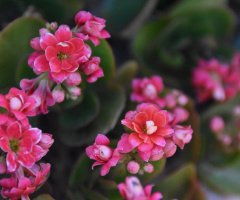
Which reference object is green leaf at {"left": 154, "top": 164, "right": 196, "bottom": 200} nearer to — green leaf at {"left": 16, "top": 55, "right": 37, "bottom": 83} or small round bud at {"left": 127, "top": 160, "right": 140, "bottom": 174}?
small round bud at {"left": 127, "top": 160, "right": 140, "bottom": 174}

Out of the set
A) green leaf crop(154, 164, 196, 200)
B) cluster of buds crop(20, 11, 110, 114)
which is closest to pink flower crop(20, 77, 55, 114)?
cluster of buds crop(20, 11, 110, 114)

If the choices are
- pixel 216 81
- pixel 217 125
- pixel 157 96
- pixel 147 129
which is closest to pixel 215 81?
pixel 216 81

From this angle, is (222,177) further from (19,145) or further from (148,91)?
(19,145)

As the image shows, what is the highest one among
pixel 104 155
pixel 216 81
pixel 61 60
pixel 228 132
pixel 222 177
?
pixel 61 60

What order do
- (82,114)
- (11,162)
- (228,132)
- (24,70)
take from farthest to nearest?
(228,132), (82,114), (24,70), (11,162)

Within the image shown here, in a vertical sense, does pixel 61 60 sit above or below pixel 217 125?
above

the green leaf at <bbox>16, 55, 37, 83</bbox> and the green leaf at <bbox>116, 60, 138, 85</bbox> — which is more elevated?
the green leaf at <bbox>16, 55, 37, 83</bbox>

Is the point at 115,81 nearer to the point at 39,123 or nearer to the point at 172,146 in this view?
the point at 39,123

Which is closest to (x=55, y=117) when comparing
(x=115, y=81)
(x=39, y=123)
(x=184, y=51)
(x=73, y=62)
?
(x=39, y=123)
